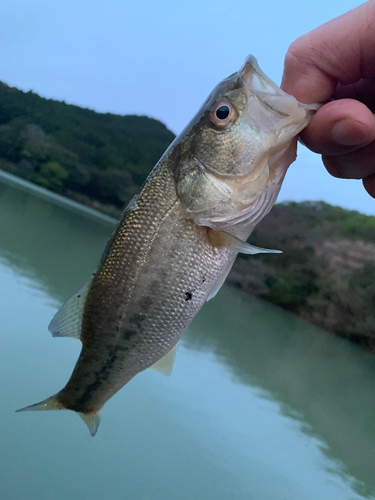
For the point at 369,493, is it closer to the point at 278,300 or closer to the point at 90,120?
the point at 278,300

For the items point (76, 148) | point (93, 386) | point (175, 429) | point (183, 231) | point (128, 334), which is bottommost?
point (175, 429)

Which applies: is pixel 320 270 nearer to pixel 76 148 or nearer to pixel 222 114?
pixel 222 114

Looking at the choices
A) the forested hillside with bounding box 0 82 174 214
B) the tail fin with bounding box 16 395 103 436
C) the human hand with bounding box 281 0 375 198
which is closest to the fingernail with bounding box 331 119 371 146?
the human hand with bounding box 281 0 375 198

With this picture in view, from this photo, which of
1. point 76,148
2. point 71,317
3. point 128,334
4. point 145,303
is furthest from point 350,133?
point 76,148

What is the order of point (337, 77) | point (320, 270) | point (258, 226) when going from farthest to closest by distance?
point (258, 226)
point (320, 270)
point (337, 77)

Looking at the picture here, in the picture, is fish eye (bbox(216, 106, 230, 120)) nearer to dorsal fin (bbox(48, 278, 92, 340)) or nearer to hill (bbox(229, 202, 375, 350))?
dorsal fin (bbox(48, 278, 92, 340))

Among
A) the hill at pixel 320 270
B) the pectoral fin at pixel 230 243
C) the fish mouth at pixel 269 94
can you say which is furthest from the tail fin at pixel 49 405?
the hill at pixel 320 270

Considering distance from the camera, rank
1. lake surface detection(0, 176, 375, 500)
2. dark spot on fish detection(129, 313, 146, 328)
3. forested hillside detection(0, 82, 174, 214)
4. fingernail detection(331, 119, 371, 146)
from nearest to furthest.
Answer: fingernail detection(331, 119, 371, 146) → dark spot on fish detection(129, 313, 146, 328) → lake surface detection(0, 176, 375, 500) → forested hillside detection(0, 82, 174, 214)

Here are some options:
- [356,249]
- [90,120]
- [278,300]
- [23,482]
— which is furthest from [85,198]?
[23,482]
